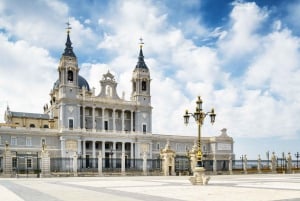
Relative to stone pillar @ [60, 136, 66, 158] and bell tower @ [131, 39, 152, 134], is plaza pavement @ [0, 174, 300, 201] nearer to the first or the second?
stone pillar @ [60, 136, 66, 158]

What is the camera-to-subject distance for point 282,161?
71.8 meters

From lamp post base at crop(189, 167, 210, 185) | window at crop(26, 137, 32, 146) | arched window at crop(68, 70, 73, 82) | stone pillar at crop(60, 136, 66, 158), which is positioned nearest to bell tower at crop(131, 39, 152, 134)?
arched window at crop(68, 70, 73, 82)

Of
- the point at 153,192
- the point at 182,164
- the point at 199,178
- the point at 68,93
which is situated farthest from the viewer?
the point at 68,93

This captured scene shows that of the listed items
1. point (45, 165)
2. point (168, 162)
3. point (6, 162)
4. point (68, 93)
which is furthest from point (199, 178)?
point (68, 93)

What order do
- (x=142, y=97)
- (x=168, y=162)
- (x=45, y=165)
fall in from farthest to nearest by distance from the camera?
1. (x=142, y=97)
2. (x=168, y=162)
3. (x=45, y=165)

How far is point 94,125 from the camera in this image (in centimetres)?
9119

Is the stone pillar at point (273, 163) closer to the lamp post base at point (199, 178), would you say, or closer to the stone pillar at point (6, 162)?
the lamp post base at point (199, 178)

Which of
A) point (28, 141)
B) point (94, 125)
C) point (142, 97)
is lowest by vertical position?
point (28, 141)

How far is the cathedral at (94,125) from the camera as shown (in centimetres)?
8269

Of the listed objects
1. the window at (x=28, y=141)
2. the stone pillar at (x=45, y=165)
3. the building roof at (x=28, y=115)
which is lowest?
the stone pillar at (x=45, y=165)

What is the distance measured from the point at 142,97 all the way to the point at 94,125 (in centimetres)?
1347

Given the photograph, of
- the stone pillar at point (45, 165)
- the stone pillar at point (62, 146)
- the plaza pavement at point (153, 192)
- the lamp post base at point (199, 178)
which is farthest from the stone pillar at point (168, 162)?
the stone pillar at point (62, 146)

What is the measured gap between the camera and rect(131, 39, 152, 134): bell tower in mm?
95000

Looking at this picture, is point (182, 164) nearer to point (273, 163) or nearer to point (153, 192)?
point (273, 163)
